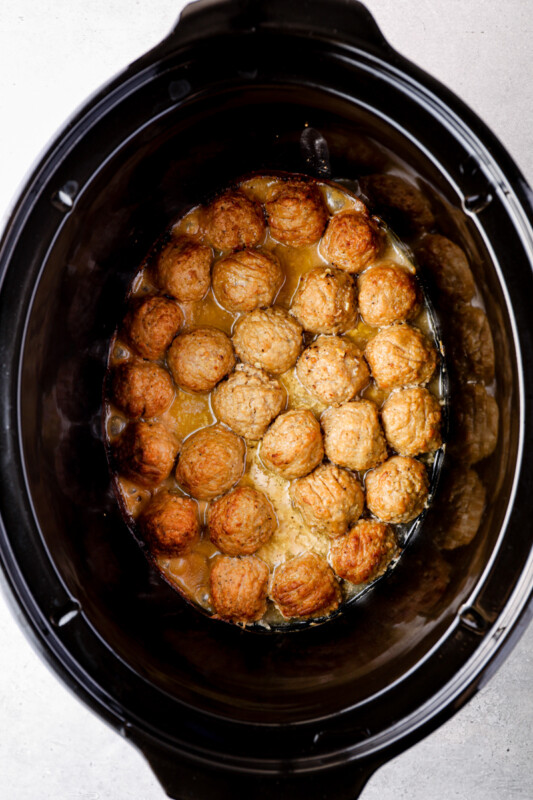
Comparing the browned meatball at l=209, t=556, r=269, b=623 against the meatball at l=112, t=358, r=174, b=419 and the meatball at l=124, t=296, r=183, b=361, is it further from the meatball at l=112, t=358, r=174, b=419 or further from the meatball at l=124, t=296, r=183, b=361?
the meatball at l=124, t=296, r=183, b=361

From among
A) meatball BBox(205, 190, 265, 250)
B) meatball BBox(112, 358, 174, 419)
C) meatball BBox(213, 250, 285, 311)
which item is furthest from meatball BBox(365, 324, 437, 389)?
meatball BBox(112, 358, 174, 419)

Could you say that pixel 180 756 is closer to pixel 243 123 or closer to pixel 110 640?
pixel 110 640

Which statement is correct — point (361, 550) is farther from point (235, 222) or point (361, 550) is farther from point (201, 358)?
point (235, 222)

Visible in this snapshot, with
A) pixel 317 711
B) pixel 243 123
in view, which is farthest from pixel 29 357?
pixel 317 711

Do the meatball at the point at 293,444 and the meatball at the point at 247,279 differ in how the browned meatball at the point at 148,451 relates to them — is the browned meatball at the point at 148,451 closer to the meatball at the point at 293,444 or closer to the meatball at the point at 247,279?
the meatball at the point at 293,444

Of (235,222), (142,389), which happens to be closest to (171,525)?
(142,389)

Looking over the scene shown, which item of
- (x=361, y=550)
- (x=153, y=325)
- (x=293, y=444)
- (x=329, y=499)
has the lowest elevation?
(x=361, y=550)
